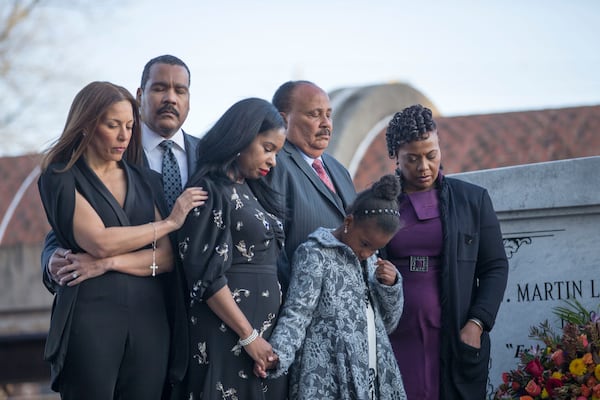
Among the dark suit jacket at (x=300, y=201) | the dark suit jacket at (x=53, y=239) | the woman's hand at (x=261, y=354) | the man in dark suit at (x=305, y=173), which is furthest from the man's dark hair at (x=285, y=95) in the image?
the woman's hand at (x=261, y=354)

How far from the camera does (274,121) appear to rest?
483 centimetres

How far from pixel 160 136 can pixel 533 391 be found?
2.34 metres

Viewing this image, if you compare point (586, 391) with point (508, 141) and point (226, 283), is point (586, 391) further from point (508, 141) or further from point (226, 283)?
point (508, 141)

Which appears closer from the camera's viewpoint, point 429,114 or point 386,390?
point 386,390

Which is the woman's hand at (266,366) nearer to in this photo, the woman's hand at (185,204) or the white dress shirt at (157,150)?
the woman's hand at (185,204)

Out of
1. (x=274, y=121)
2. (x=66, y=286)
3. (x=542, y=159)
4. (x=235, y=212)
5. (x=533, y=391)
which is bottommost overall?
(x=533, y=391)

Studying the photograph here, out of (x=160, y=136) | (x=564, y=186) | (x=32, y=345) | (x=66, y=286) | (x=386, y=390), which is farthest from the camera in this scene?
(x=32, y=345)

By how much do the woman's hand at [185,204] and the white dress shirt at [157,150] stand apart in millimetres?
641

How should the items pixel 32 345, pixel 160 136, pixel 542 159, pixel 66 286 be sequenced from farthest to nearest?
pixel 542 159 < pixel 32 345 < pixel 160 136 < pixel 66 286

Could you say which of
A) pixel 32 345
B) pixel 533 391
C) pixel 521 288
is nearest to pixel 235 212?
pixel 533 391

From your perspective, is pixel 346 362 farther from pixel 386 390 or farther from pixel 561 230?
pixel 561 230

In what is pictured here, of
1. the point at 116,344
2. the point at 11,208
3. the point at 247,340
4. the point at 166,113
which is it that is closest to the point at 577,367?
the point at 247,340

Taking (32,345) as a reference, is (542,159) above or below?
above

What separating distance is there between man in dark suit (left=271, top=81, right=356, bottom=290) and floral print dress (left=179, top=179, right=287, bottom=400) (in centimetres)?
37
